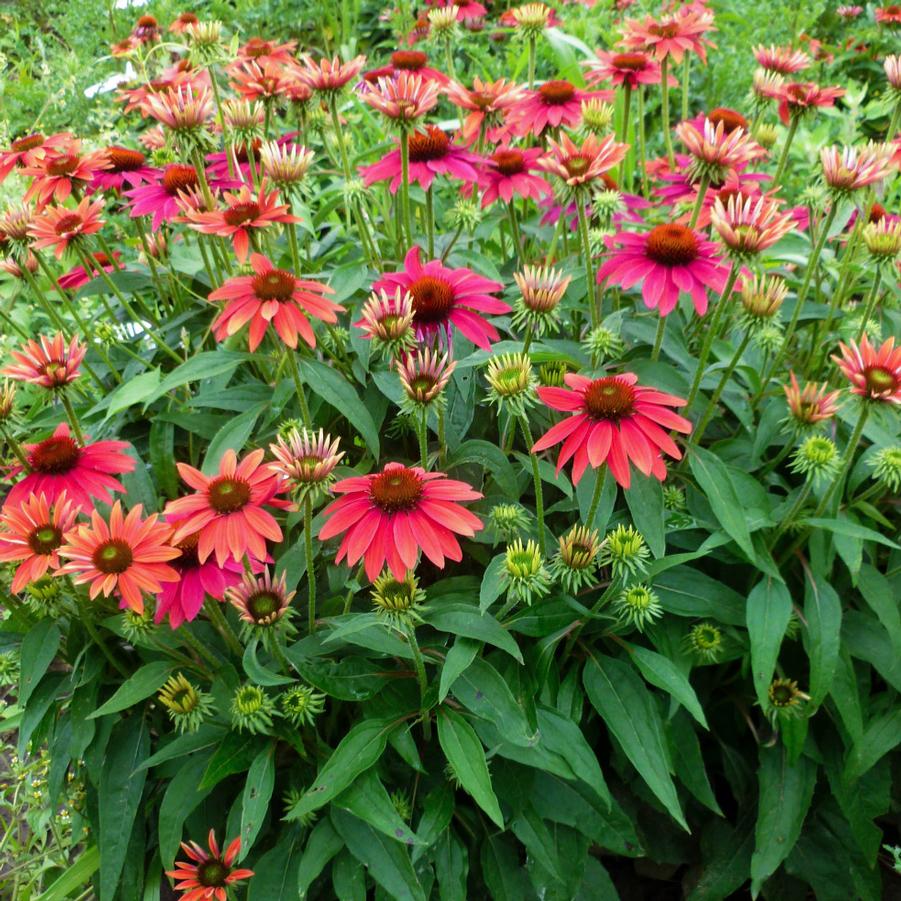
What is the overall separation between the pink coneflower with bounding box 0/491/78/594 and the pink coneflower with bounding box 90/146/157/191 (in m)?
0.77

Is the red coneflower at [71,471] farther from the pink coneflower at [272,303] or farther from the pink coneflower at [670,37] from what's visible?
the pink coneflower at [670,37]

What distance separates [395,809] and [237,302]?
80 cm

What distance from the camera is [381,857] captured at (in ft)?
4.32

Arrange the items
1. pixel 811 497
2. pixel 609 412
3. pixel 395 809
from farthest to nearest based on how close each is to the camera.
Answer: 1. pixel 811 497
2. pixel 395 809
3. pixel 609 412

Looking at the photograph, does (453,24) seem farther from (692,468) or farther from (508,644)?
(508,644)

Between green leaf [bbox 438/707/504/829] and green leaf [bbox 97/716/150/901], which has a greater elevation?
green leaf [bbox 438/707/504/829]

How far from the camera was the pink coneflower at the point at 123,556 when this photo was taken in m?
1.15

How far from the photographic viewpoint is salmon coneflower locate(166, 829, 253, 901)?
4.15ft

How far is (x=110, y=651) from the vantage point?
151 centimetres

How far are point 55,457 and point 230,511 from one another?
1.21 ft

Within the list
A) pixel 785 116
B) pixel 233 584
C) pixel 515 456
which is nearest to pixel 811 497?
pixel 515 456

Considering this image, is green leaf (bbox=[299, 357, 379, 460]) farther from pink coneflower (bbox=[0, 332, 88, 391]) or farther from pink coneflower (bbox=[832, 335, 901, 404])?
pink coneflower (bbox=[832, 335, 901, 404])

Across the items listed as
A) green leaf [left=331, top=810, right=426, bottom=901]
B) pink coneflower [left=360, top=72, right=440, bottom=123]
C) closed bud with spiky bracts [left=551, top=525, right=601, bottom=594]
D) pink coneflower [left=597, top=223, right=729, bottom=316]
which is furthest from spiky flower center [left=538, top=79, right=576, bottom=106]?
green leaf [left=331, top=810, right=426, bottom=901]

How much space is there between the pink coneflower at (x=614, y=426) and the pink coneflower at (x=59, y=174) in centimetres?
107
